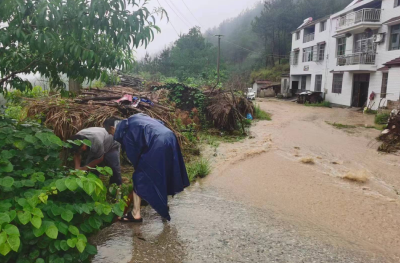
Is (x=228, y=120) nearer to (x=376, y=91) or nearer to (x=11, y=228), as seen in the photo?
(x=11, y=228)

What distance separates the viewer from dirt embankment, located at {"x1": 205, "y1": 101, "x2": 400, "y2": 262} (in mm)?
4914

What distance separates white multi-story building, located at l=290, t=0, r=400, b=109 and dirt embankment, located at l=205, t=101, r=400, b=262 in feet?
27.5

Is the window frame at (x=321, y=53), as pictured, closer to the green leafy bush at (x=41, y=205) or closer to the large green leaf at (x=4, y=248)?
the green leafy bush at (x=41, y=205)

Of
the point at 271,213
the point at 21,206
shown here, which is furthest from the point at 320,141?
the point at 21,206

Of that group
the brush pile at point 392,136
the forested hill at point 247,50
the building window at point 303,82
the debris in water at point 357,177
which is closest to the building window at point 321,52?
the building window at point 303,82

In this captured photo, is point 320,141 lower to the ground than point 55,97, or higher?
lower

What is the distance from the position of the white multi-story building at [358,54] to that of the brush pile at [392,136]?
25.5 ft

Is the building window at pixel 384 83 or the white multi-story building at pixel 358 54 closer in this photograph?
the white multi-story building at pixel 358 54

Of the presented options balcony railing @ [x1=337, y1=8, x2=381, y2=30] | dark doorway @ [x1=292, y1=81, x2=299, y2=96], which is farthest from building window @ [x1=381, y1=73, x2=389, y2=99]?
dark doorway @ [x1=292, y1=81, x2=299, y2=96]

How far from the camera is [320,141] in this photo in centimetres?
1191

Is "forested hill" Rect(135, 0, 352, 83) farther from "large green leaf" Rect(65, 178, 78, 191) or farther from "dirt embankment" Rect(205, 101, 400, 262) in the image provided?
"large green leaf" Rect(65, 178, 78, 191)

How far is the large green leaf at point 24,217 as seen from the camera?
2328 millimetres

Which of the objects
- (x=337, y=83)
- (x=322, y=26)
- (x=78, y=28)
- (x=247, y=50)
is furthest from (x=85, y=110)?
(x=247, y=50)

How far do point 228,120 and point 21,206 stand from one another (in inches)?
405
